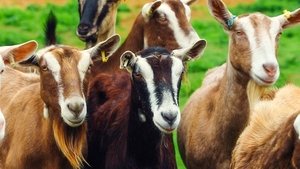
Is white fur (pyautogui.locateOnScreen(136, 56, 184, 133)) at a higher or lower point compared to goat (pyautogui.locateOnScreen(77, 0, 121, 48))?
higher

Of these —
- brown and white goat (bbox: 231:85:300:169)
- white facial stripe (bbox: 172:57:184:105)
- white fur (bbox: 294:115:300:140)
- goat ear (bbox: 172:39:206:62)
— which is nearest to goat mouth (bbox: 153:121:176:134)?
white facial stripe (bbox: 172:57:184:105)

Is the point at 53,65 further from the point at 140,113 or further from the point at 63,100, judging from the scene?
the point at 140,113

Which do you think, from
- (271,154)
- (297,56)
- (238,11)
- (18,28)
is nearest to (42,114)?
(271,154)

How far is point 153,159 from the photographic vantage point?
10445 mm

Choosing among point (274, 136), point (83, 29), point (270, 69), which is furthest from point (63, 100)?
point (83, 29)

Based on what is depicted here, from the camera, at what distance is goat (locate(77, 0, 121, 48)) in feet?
44.9

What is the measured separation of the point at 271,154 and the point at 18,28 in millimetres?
15562

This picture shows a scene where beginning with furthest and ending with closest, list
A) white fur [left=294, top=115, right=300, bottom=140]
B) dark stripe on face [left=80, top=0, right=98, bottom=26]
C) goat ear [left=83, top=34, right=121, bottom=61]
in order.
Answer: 1. dark stripe on face [left=80, top=0, right=98, bottom=26]
2. goat ear [left=83, top=34, right=121, bottom=61]
3. white fur [left=294, top=115, right=300, bottom=140]

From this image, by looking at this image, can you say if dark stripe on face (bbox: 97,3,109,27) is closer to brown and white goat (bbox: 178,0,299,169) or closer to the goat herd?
the goat herd

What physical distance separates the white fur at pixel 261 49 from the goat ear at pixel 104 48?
130cm

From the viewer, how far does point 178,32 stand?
1241 centimetres

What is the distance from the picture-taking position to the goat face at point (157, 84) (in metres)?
9.80

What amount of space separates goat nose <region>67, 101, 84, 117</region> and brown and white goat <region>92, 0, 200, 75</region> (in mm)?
2598

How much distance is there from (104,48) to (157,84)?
1075 millimetres
